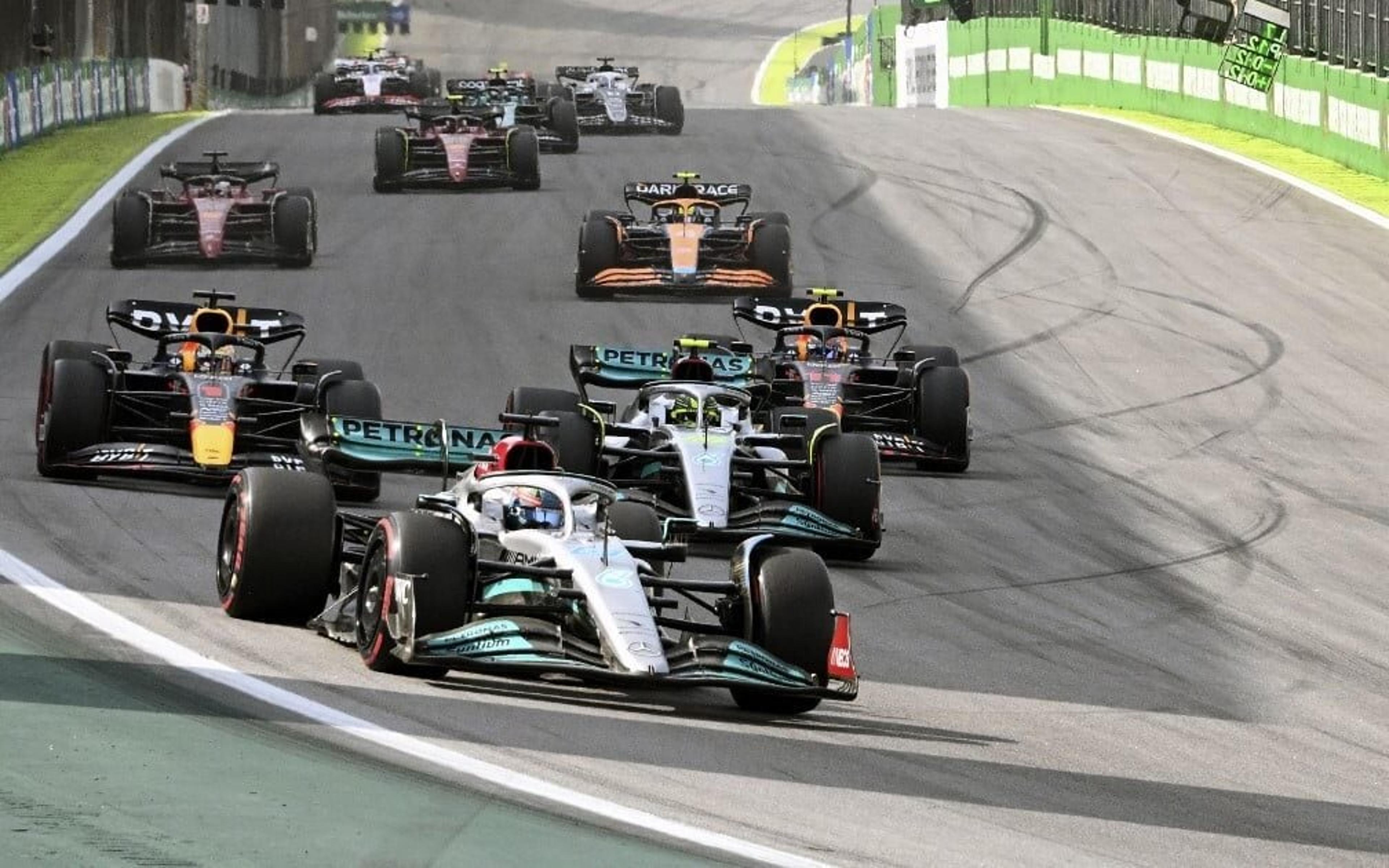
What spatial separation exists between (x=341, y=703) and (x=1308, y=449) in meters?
13.0

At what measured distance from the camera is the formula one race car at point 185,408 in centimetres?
1691

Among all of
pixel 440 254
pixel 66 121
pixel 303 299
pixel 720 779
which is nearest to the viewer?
pixel 720 779

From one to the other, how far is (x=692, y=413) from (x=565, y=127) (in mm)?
22990

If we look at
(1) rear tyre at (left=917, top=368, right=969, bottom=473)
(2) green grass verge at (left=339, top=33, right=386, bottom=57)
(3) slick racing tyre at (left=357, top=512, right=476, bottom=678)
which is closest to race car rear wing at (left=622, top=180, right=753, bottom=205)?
(1) rear tyre at (left=917, top=368, right=969, bottom=473)

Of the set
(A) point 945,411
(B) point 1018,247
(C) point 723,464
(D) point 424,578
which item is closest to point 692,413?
(C) point 723,464

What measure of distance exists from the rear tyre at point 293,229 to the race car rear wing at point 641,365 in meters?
10.5

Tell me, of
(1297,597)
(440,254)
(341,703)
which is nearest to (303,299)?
(440,254)

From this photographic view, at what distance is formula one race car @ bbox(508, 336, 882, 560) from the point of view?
15.8 m

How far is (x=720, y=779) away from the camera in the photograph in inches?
369

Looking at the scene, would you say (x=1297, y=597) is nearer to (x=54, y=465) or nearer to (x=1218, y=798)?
(x=1218, y=798)

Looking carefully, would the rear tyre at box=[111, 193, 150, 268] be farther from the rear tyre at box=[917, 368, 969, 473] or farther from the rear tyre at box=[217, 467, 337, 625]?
the rear tyre at box=[217, 467, 337, 625]

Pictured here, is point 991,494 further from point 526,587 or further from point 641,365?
point 526,587

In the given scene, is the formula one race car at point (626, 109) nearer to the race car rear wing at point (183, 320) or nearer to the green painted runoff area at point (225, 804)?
the race car rear wing at point (183, 320)

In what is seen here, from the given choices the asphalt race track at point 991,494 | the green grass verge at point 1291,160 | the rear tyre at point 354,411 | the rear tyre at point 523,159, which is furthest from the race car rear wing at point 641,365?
the green grass verge at point 1291,160
